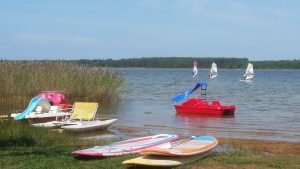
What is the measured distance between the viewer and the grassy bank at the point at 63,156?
34.7ft

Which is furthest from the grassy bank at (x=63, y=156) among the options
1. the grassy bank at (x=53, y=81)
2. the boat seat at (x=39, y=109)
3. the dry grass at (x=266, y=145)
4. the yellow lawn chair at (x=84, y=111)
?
the grassy bank at (x=53, y=81)

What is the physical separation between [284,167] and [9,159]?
18.5 feet

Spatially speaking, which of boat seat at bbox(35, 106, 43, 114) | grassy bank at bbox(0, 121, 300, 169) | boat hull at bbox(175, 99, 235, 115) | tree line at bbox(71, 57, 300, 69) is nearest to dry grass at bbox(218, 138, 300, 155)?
grassy bank at bbox(0, 121, 300, 169)

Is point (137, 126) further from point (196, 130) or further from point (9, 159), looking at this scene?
point (9, 159)

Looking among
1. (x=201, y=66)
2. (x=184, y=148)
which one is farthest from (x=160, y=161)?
(x=201, y=66)

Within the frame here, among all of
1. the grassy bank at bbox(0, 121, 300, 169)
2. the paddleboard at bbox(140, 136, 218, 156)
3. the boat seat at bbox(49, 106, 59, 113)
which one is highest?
the paddleboard at bbox(140, 136, 218, 156)

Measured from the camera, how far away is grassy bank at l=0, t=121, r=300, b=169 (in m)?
10.6

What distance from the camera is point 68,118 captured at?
19.8m

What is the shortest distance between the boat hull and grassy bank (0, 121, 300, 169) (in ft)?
37.8

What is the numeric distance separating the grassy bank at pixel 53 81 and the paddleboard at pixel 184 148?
16.7 meters

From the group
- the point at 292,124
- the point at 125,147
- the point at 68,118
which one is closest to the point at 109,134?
the point at 68,118

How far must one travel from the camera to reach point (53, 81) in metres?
28.9

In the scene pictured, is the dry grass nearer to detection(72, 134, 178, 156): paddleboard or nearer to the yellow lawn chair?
detection(72, 134, 178, 156): paddleboard

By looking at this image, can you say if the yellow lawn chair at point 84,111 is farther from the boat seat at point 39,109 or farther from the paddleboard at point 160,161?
the paddleboard at point 160,161
